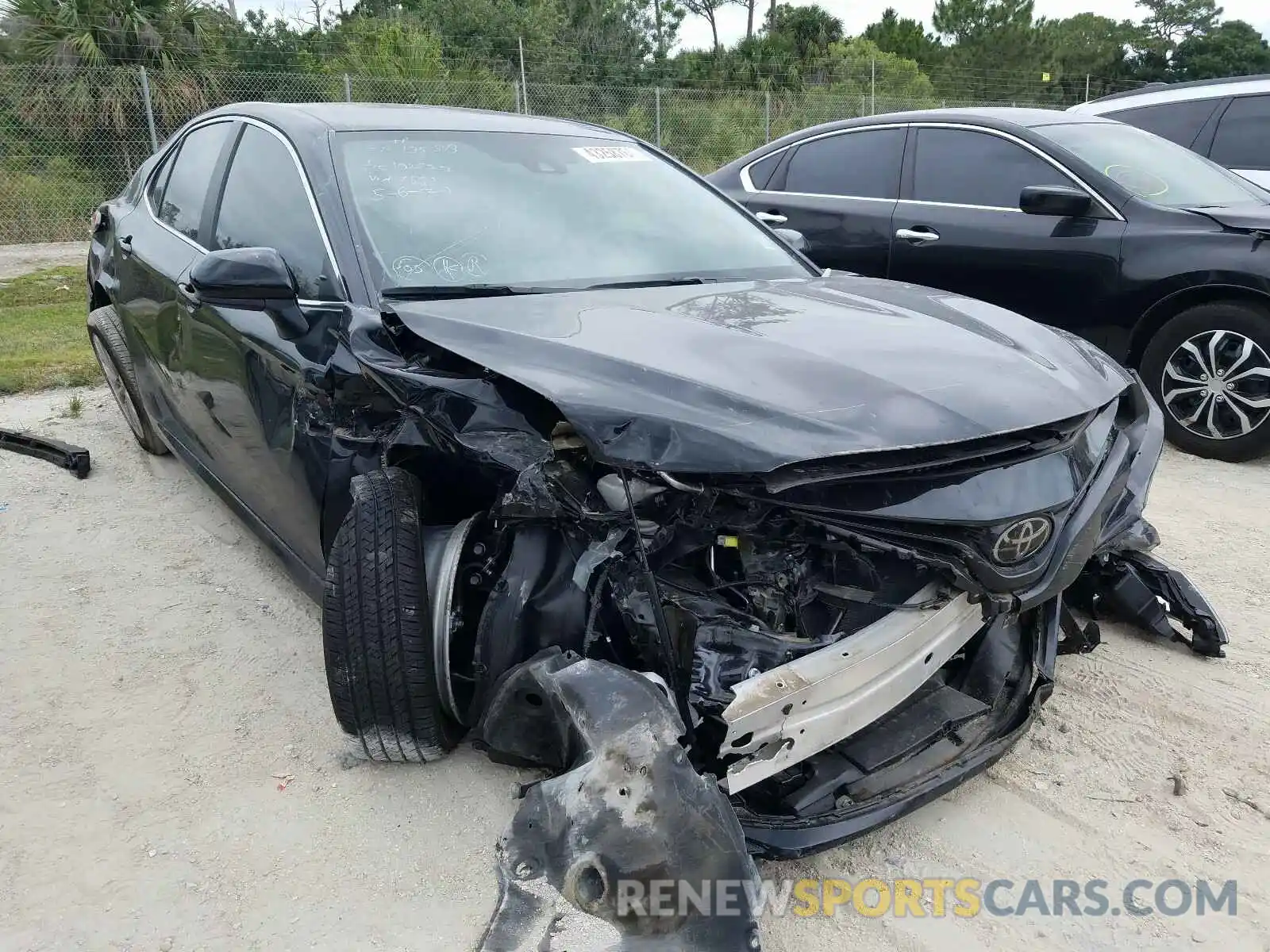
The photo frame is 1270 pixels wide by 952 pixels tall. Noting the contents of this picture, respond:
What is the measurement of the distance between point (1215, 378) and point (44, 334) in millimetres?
7533

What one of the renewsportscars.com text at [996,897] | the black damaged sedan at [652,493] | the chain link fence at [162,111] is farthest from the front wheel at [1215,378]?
the chain link fence at [162,111]

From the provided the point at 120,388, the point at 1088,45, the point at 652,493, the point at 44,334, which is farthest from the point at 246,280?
the point at 1088,45

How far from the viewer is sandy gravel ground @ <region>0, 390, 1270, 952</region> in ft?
6.39

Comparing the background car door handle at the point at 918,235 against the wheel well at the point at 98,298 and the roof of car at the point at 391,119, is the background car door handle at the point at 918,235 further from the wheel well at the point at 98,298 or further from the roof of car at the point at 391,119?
the wheel well at the point at 98,298

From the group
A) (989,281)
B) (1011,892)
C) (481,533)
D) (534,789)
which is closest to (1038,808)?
(1011,892)

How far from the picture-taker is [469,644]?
7.29 feet

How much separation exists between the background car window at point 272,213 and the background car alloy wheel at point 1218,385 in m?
3.93

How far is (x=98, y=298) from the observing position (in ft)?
14.9

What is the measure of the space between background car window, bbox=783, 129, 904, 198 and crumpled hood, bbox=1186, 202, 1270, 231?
157 centimetres

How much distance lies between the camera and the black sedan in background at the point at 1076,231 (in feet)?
14.5

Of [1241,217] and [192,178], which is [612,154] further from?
[1241,217]

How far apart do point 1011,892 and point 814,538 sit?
0.86m

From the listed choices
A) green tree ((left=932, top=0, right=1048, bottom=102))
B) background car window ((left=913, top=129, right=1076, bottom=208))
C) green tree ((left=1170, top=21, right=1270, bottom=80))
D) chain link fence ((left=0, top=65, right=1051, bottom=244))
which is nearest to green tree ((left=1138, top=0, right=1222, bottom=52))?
green tree ((left=1170, top=21, right=1270, bottom=80))

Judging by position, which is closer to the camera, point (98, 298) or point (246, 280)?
point (246, 280)
